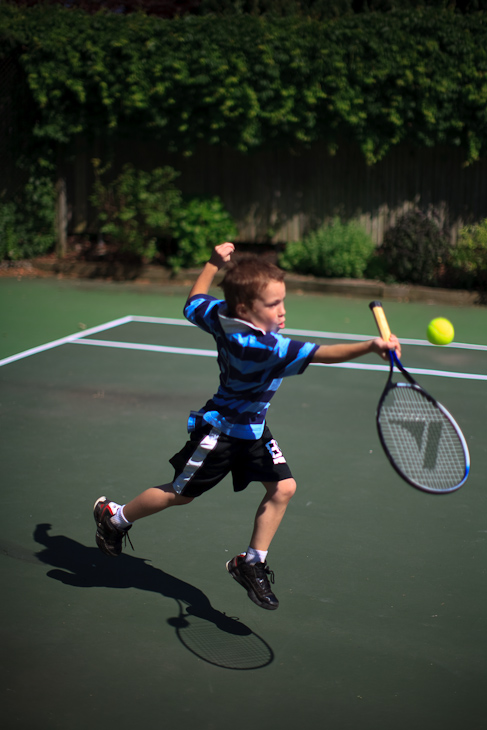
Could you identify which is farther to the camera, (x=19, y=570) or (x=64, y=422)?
(x=64, y=422)

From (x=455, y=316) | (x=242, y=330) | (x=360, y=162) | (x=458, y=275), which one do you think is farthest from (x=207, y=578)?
(x=360, y=162)

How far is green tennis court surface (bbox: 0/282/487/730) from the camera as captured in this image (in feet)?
10.2

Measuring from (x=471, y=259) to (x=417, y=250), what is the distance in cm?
87

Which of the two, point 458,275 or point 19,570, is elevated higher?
point 458,275

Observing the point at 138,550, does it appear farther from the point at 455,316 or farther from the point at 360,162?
the point at 360,162

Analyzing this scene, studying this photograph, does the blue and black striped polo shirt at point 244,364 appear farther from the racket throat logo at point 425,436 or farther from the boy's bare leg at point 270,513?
the racket throat logo at point 425,436

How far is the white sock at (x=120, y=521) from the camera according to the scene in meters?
3.94

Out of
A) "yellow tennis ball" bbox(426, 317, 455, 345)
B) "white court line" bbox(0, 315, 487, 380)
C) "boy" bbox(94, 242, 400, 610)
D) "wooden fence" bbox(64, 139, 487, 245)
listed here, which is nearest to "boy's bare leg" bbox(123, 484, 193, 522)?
"boy" bbox(94, 242, 400, 610)

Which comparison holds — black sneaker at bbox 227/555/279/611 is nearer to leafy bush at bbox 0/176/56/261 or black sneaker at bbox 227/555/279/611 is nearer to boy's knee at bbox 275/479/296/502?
boy's knee at bbox 275/479/296/502

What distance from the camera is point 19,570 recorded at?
4102 mm

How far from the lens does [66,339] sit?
947 cm

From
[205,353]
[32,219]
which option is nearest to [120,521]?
[205,353]

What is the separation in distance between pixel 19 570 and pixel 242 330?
5.75 ft

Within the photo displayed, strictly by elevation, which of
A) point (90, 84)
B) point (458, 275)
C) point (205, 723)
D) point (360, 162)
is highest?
point (90, 84)
